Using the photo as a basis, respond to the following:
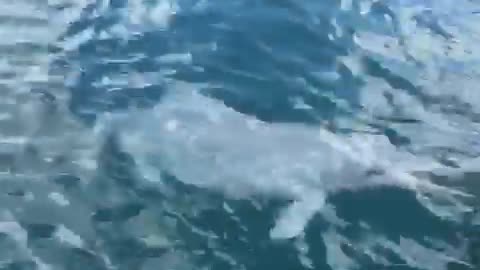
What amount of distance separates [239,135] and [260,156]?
0.23m

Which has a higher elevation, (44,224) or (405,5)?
(405,5)

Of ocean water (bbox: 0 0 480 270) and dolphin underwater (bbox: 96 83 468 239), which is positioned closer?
ocean water (bbox: 0 0 480 270)

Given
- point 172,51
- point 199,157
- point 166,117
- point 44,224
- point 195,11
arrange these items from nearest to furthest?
point 44,224 → point 199,157 → point 166,117 → point 172,51 → point 195,11

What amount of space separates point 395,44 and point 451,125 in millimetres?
943

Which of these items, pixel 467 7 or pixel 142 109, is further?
pixel 467 7

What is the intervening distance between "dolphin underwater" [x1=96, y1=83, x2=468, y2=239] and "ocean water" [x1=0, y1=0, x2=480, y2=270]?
0.01 m

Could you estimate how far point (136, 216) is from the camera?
12.3ft

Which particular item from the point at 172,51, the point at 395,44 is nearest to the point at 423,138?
the point at 395,44

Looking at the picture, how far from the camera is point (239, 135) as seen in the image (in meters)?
4.33

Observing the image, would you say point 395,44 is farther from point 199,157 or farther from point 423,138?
point 199,157

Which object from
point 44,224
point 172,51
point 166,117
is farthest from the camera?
point 172,51

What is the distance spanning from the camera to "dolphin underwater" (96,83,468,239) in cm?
395

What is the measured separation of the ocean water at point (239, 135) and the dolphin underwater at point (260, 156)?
10 mm

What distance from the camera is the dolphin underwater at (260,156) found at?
3.95 meters
